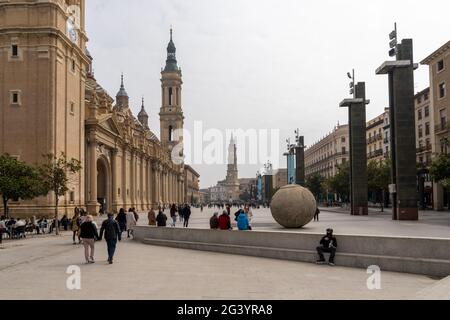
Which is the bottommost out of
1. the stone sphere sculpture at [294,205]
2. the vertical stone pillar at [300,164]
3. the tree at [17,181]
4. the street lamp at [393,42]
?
the stone sphere sculpture at [294,205]

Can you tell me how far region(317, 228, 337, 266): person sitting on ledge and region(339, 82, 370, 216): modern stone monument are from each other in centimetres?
2644

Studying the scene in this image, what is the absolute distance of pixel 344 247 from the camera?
1391 centimetres

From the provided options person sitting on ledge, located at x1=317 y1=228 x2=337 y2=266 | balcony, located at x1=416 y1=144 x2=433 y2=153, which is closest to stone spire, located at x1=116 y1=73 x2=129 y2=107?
balcony, located at x1=416 y1=144 x2=433 y2=153

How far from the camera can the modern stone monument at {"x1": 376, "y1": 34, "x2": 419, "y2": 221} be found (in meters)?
28.8

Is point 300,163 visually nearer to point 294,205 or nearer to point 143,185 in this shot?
point 143,185

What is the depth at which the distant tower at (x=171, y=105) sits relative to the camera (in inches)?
4560

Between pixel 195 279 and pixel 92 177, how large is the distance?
36672 mm

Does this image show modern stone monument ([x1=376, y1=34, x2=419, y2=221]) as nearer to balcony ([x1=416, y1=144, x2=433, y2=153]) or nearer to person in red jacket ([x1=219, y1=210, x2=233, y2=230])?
person in red jacket ([x1=219, y1=210, x2=233, y2=230])

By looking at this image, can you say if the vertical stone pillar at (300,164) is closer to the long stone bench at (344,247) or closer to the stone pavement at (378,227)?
the stone pavement at (378,227)

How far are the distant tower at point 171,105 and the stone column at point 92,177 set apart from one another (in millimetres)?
70313

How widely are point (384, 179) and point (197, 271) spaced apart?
45.2 meters

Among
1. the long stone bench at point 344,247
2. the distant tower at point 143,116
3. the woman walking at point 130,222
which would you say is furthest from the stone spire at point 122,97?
the long stone bench at point 344,247

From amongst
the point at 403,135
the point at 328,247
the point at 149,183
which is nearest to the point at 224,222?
the point at 328,247
